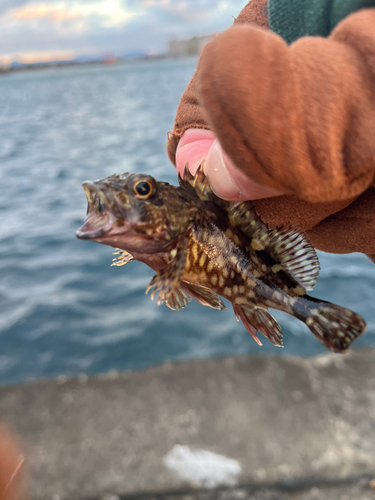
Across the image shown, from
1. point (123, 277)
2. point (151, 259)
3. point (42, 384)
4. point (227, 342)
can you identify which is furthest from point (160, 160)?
point (151, 259)

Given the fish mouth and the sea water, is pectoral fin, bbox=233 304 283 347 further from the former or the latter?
the sea water

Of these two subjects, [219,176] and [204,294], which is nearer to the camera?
[219,176]

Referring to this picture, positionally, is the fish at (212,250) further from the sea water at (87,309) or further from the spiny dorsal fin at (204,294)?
the sea water at (87,309)

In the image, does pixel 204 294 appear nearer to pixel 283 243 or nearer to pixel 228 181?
pixel 283 243

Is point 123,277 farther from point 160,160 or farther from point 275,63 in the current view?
point 160,160

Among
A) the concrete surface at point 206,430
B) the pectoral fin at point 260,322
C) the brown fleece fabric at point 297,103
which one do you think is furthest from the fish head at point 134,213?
the concrete surface at point 206,430

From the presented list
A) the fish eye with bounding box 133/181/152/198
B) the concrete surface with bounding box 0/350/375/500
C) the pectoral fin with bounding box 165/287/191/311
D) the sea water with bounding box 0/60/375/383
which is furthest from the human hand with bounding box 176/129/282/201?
the sea water with bounding box 0/60/375/383

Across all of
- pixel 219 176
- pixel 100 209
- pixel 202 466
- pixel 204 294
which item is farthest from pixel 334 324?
pixel 202 466
